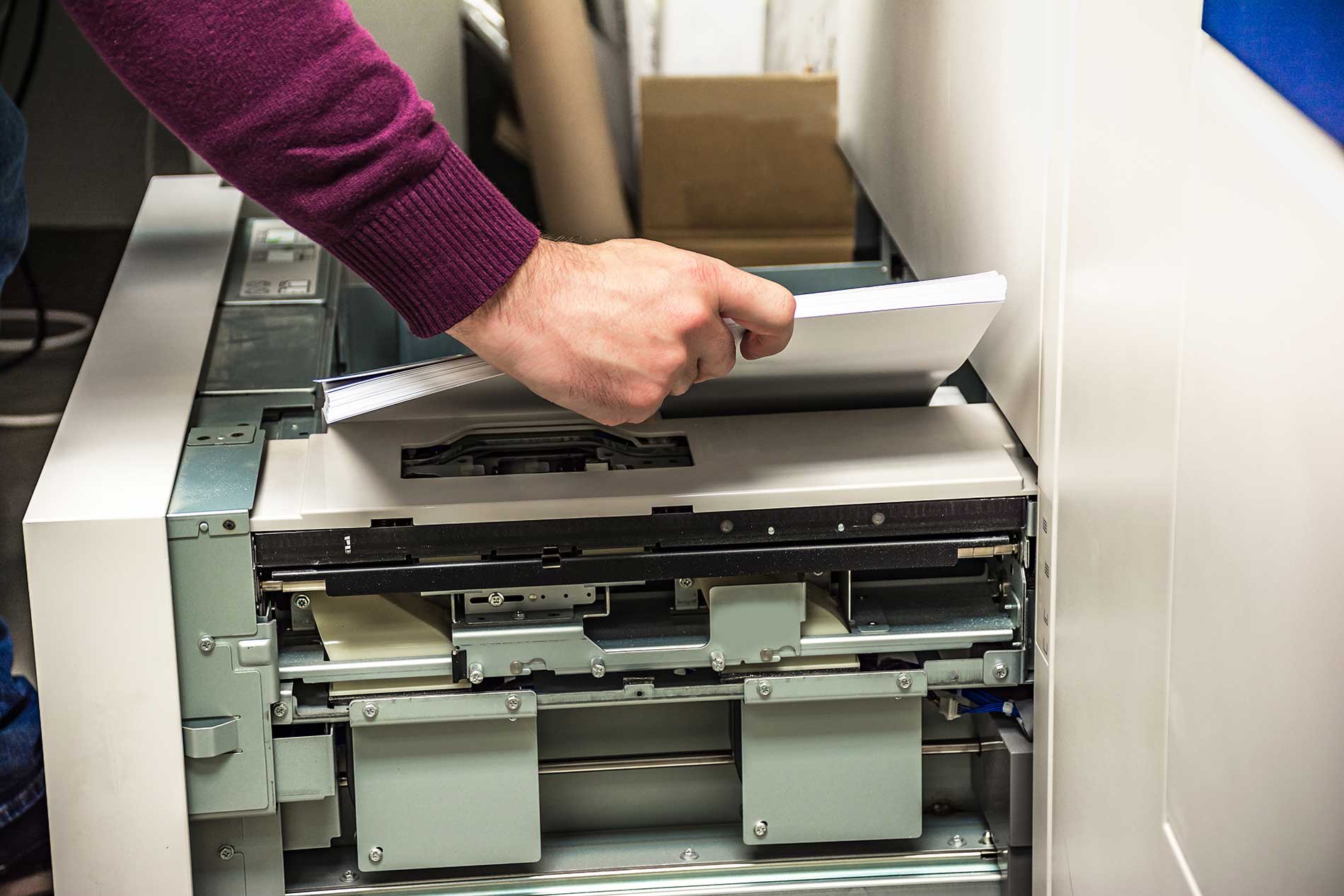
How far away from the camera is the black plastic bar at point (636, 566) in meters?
0.86

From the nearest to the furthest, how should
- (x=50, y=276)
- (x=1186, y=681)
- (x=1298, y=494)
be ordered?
(x=1298, y=494)
(x=1186, y=681)
(x=50, y=276)

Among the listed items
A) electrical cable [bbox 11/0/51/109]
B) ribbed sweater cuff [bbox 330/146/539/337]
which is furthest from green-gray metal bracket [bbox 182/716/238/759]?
electrical cable [bbox 11/0/51/109]

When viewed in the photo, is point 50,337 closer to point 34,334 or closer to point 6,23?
point 34,334

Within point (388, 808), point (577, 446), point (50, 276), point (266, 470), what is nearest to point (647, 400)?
point (577, 446)

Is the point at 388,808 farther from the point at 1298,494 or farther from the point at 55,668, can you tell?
the point at 1298,494

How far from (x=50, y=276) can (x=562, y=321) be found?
1.54m

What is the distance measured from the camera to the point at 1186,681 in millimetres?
644

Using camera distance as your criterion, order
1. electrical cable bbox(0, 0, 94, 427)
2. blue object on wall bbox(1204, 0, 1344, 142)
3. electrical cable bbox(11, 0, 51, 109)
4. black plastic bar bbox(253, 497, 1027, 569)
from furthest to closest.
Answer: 1. electrical cable bbox(11, 0, 51, 109)
2. electrical cable bbox(0, 0, 94, 427)
3. black plastic bar bbox(253, 497, 1027, 569)
4. blue object on wall bbox(1204, 0, 1344, 142)

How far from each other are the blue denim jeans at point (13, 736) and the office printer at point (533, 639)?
0.24ft

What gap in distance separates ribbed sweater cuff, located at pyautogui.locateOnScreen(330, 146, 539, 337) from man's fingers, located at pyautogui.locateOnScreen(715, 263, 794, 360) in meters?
0.12

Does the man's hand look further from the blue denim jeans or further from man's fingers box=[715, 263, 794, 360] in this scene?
the blue denim jeans

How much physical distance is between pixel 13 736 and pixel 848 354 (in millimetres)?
653

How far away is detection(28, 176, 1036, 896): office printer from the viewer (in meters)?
0.85

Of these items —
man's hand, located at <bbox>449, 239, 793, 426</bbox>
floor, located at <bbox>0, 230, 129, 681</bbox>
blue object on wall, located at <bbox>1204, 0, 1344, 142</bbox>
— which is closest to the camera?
blue object on wall, located at <bbox>1204, 0, 1344, 142</bbox>
